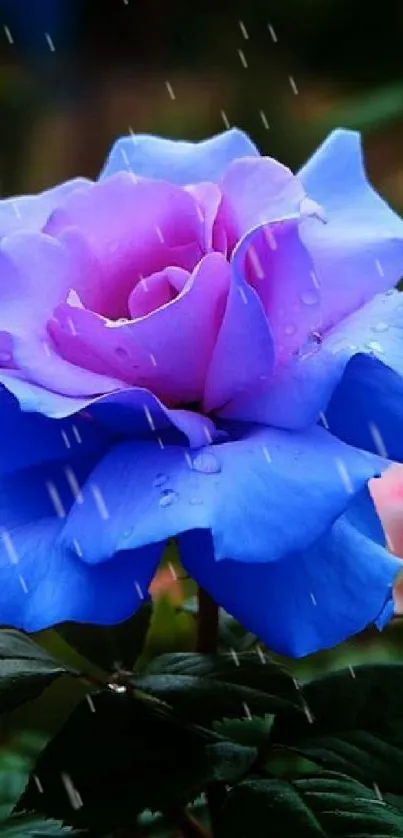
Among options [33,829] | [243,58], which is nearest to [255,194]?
[33,829]

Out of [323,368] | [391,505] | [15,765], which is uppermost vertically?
[323,368]

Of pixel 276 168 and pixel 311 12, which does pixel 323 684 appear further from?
pixel 311 12

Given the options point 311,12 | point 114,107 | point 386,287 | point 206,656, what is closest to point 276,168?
point 386,287

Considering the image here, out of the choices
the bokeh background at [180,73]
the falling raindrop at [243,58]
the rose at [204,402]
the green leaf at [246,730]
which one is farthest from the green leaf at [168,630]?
the falling raindrop at [243,58]

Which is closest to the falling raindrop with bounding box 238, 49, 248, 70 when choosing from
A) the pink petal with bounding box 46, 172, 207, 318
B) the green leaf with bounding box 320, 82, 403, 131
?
the green leaf with bounding box 320, 82, 403, 131

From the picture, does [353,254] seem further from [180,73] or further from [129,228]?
[180,73]

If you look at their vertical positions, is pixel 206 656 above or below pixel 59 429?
below
